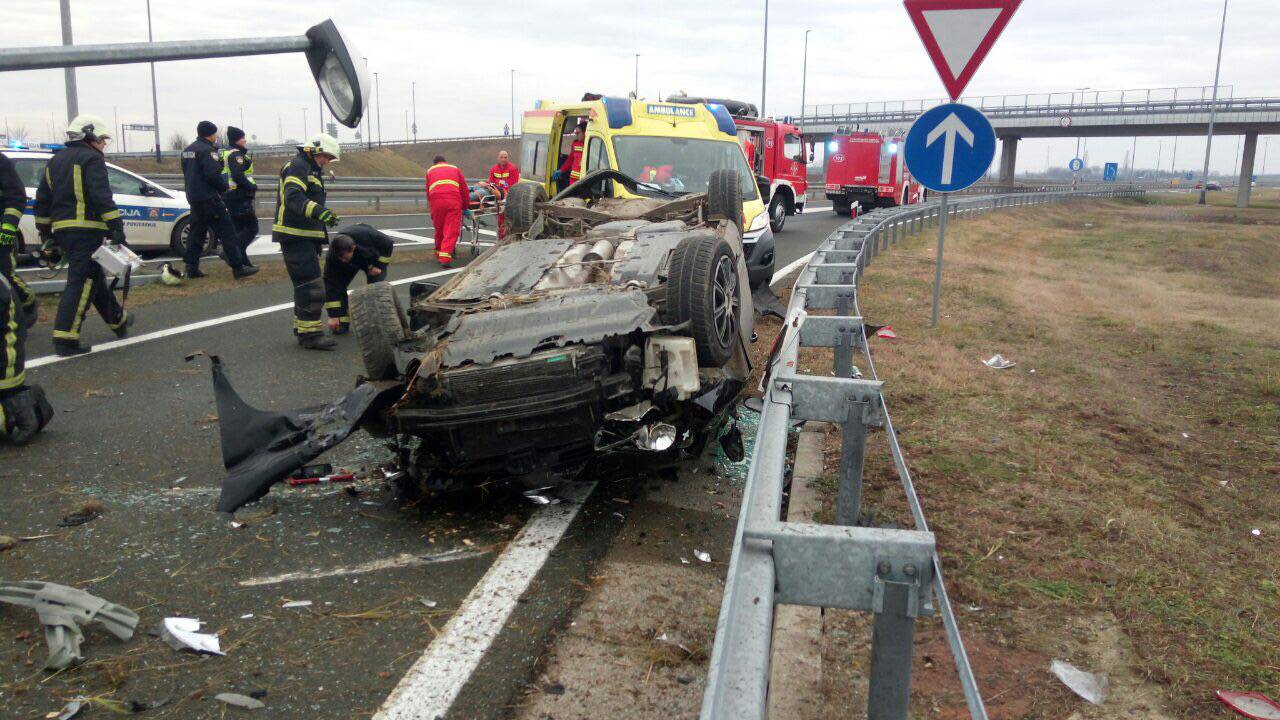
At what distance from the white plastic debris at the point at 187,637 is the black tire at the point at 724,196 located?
447cm

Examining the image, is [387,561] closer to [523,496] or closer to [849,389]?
[523,496]

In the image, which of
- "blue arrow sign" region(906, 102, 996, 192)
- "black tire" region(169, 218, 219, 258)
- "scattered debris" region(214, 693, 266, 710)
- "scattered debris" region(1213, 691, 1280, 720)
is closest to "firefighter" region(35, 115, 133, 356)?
"scattered debris" region(214, 693, 266, 710)

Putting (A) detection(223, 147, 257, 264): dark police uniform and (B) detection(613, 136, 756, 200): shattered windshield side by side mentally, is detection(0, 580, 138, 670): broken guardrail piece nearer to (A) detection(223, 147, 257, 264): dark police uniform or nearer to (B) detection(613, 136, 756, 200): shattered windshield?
(B) detection(613, 136, 756, 200): shattered windshield

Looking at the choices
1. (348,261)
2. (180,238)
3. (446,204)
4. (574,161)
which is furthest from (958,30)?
(180,238)

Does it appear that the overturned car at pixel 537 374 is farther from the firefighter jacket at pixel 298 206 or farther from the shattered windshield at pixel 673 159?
the shattered windshield at pixel 673 159

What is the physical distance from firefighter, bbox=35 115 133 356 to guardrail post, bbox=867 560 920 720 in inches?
299

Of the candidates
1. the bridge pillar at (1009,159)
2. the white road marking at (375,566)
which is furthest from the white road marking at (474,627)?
the bridge pillar at (1009,159)

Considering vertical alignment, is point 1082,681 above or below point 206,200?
below

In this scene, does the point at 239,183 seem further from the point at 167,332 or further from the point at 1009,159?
the point at 1009,159

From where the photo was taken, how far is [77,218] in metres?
7.48

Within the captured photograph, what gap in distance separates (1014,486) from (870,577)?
128 inches

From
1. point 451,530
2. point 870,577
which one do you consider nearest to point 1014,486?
point 451,530

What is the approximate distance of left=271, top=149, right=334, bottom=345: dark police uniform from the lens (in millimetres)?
8281

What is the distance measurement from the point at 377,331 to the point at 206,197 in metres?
8.95
